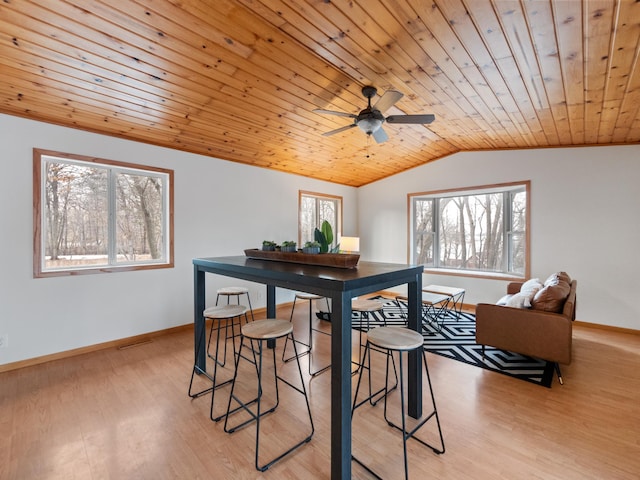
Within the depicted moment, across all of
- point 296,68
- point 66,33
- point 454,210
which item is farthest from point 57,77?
point 454,210

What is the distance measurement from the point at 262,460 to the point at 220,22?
9.24ft

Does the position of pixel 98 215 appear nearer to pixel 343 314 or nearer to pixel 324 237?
pixel 324 237

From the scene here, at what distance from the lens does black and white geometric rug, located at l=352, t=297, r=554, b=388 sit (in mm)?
2611

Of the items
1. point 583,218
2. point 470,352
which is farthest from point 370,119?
point 583,218

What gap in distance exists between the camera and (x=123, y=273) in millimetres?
3309

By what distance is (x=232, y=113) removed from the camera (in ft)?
10.1

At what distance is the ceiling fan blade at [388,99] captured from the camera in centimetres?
218

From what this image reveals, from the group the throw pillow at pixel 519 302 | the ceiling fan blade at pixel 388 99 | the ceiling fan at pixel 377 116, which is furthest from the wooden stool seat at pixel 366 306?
the ceiling fan blade at pixel 388 99

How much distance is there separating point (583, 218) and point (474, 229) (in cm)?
150

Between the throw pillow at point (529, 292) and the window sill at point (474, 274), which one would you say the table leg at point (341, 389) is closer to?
the throw pillow at point (529, 292)

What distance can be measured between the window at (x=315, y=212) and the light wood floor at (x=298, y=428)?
10.5ft

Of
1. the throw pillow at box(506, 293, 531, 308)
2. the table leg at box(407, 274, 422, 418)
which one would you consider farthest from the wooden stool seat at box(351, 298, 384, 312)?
the throw pillow at box(506, 293, 531, 308)

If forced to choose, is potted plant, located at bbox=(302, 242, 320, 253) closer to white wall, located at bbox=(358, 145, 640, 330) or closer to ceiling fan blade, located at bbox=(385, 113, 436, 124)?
ceiling fan blade, located at bbox=(385, 113, 436, 124)

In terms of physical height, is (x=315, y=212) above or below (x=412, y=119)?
below
